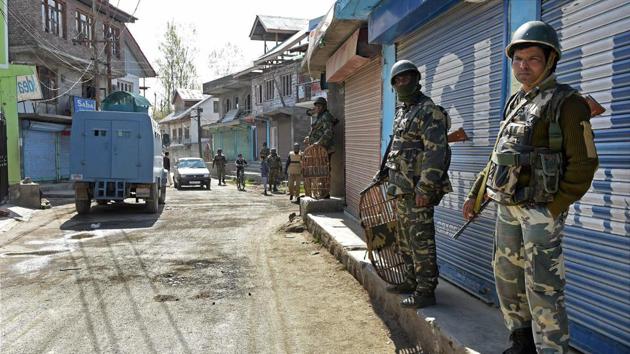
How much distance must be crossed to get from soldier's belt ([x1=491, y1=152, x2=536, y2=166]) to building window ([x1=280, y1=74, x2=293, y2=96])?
88.0 ft

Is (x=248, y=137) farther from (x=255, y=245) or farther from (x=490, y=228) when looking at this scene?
(x=490, y=228)

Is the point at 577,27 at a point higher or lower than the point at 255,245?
higher

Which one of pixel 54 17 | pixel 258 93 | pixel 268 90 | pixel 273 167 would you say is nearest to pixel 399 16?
pixel 273 167

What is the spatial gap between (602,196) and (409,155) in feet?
4.62

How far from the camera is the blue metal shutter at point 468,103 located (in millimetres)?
3973

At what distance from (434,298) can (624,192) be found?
1.67 meters

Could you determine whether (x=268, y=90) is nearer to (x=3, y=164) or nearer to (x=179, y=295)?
(x=3, y=164)

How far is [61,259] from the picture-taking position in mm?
7023

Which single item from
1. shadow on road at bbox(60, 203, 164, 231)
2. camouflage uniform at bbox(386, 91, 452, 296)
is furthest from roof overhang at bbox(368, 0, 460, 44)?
shadow on road at bbox(60, 203, 164, 231)

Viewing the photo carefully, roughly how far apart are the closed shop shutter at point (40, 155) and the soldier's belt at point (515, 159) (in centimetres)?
2098

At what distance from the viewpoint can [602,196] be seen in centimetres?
277

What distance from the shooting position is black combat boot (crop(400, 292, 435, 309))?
3.77 m

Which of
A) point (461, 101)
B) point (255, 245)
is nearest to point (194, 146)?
point (255, 245)

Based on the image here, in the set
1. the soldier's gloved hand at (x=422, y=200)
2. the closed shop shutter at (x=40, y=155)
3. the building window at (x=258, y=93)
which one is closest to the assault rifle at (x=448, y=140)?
the soldier's gloved hand at (x=422, y=200)
